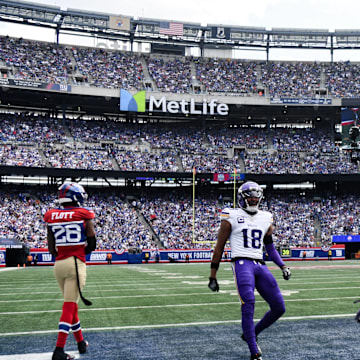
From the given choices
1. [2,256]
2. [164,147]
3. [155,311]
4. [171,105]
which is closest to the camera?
[155,311]

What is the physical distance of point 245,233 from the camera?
528cm

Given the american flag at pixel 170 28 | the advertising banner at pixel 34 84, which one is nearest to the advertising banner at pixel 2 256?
the advertising banner at pixel 34 84

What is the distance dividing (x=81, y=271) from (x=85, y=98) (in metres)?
36.8

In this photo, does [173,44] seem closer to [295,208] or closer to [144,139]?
[144,139]

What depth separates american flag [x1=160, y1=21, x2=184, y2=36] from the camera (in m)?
46.1


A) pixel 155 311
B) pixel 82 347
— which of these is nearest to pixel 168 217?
pixel 155 311

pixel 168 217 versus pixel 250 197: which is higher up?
pixel 250 197

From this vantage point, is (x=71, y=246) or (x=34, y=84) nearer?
(x=71, y=246)

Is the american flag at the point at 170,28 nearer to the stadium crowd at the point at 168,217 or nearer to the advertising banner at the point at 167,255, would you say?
the stadium crowd at the point at 168,217

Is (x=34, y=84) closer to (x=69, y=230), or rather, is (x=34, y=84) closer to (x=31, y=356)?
(x=69, y=230)

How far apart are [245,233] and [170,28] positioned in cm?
4385

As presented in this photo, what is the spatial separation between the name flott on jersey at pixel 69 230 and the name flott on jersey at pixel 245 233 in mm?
1605

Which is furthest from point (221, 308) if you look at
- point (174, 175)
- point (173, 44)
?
point (173, 44)

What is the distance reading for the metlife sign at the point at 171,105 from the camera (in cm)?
4019
